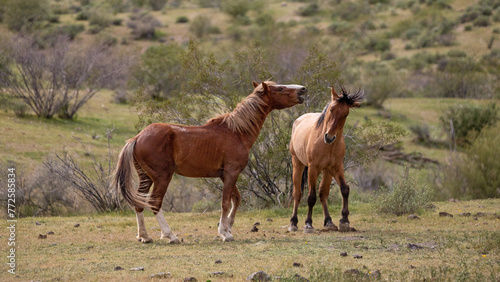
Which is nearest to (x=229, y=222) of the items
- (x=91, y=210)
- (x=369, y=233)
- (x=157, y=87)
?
(x=369, y=233)

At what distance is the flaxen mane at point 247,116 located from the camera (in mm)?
9047

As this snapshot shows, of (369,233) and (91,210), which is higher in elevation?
(369,233)

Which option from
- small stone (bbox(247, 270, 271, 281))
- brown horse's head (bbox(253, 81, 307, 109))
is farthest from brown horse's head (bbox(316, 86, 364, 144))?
small stone (bbox(247, 270, 271, 281))

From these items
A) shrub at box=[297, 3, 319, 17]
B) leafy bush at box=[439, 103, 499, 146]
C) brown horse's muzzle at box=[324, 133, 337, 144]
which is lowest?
leafy bush at box=[439, 103, 499, 146]

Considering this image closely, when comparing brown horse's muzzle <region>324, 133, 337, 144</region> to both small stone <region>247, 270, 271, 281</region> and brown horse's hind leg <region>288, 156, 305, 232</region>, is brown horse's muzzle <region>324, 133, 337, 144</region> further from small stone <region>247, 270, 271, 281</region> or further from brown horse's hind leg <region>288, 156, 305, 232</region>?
small stone <region>247, 270, 271, 281</region>

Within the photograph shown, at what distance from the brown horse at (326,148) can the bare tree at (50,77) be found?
1685cm

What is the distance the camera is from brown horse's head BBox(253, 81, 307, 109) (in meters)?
9.24

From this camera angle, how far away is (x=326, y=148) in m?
9.49

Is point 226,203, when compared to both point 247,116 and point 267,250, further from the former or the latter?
point 247,116

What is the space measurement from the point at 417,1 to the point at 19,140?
228ft

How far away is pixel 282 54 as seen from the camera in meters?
36.9

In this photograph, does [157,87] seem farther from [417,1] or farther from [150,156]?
[417,1]

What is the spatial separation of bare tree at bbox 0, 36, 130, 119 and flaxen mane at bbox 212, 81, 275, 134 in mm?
17054

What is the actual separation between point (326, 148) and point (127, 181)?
336 centimetres
